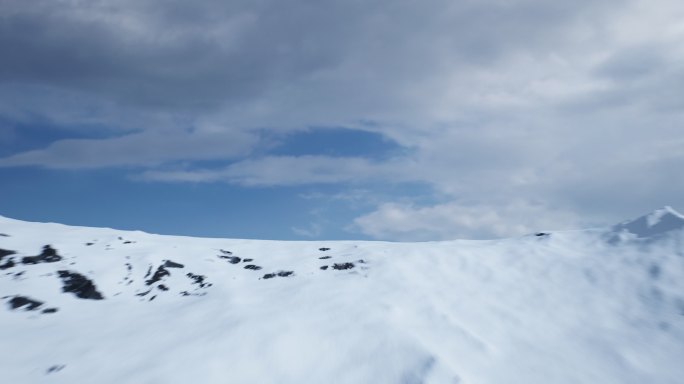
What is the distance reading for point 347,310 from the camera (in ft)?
66.8

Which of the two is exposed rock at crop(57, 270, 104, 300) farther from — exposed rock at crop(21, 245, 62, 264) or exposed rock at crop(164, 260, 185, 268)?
exposed rock at crop(164, 260, 185, 268)

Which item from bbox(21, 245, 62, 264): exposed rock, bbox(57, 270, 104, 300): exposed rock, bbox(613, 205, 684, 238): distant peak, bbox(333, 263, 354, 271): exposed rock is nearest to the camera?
bbox(57, 270, 104, 300): exposed rock

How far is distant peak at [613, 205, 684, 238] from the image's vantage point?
26203mm

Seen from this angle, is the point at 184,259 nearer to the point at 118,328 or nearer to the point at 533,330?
the point at 118,328

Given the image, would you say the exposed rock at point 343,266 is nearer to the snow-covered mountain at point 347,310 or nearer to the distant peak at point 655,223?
the snow-covered mountain at point 347,310

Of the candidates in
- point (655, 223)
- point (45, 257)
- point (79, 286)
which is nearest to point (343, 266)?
point (79, 286)

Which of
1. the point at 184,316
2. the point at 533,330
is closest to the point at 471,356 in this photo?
the point at 533,330

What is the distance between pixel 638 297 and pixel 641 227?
374 inches

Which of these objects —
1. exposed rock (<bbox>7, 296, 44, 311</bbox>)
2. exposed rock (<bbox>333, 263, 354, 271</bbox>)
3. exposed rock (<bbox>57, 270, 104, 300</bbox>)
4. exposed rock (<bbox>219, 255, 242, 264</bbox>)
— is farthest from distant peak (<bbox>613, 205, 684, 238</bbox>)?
exposed rock (<bbox>7, 296, 44, 311</bbox>)

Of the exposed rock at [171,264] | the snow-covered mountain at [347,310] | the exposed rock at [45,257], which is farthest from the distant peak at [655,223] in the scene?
the exposed rock at [45,257]

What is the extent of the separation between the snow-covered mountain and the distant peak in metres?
0.14

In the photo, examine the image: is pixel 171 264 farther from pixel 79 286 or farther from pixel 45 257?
pixel 45 257

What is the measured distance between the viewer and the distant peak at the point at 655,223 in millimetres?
26203

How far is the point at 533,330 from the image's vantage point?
18656 millimetres
